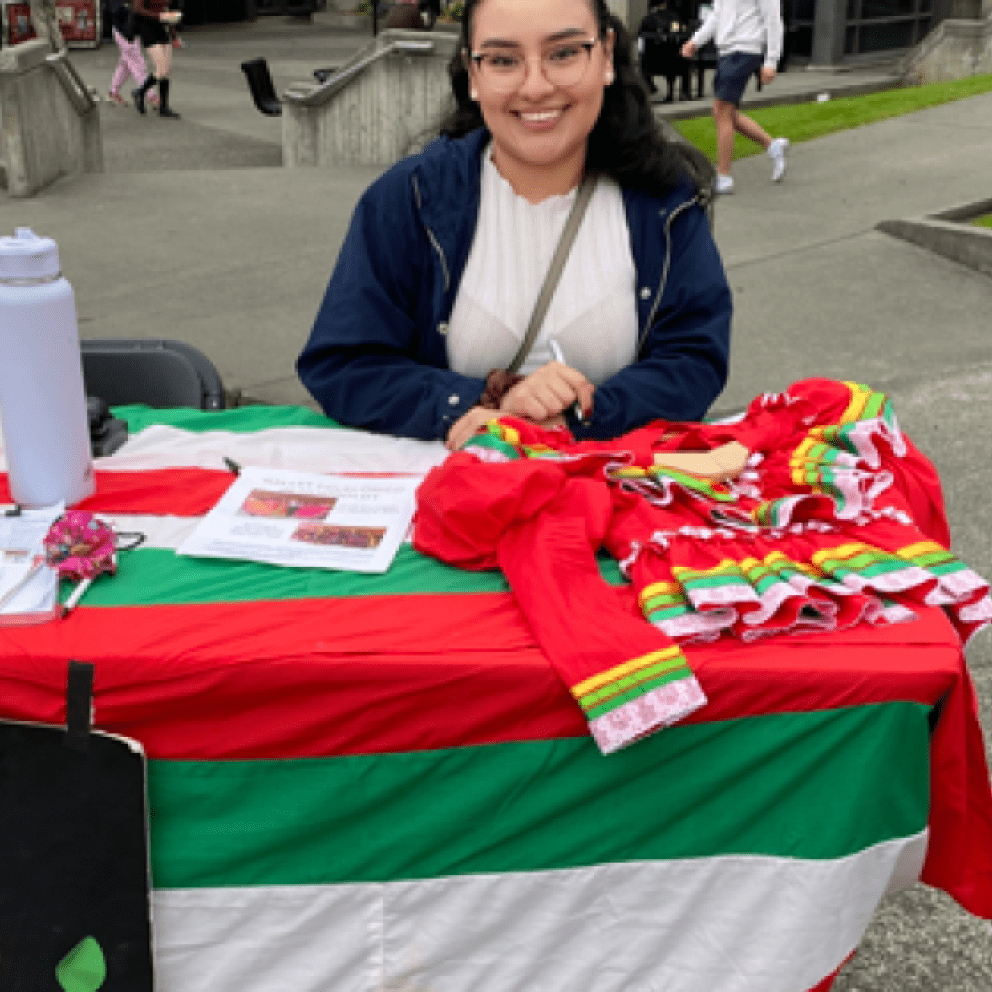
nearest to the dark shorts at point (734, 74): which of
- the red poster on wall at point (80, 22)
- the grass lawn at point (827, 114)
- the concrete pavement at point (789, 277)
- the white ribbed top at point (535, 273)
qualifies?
the concrete pavement at point (789, 277)

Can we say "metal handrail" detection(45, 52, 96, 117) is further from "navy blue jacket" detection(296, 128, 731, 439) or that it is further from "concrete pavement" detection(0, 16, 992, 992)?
"navy blue jacket" detection(296, 128, 731, 439)

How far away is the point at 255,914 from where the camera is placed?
1897 millimetres

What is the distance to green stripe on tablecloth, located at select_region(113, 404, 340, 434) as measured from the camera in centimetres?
261

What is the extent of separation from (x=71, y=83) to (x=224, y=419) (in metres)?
8.78

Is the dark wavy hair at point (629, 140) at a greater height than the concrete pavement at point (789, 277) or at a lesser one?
greater

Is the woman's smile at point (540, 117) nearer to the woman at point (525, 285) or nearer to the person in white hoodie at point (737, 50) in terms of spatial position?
the woman at point (525, 285)

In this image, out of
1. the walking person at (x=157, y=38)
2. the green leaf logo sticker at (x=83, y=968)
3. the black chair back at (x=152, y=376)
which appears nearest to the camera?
the green leaf logo sticker at (x=83, y=968)

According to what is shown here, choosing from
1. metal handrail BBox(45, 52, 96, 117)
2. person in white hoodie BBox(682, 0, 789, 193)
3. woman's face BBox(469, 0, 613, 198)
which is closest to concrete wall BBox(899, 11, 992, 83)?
person in white hoodie BBox(682, 0, 789, 193)

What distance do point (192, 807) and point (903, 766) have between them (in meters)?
1.05

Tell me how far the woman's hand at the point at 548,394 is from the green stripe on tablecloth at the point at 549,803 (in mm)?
842

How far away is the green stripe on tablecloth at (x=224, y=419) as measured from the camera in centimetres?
261

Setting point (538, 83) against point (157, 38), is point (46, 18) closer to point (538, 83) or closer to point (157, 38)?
point (157, 38)

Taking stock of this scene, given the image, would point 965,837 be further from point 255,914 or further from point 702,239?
point 702,239

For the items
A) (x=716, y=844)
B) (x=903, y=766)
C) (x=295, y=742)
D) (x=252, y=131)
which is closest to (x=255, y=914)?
(x=295, y=742)
